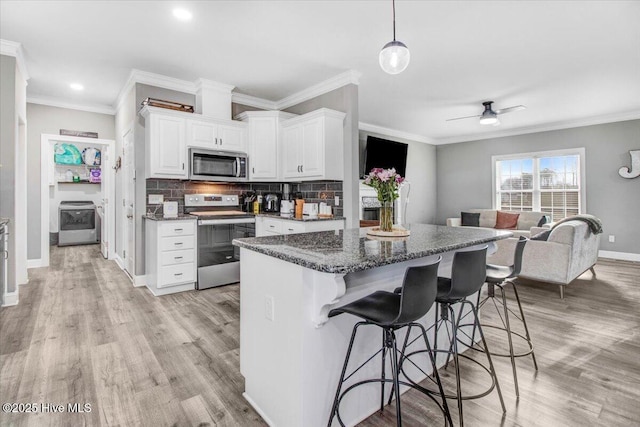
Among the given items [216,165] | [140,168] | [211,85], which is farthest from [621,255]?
[140,168]

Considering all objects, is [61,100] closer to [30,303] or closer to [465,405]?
[30,303]

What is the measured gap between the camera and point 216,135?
4.32 meters

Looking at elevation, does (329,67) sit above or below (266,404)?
above

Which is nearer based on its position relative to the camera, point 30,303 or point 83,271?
point 30,303

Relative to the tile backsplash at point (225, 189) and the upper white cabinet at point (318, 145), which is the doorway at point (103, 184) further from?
the upper white cabinet at point (318, 145)

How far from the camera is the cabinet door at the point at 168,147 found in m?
3.89

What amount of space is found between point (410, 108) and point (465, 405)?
4.90m

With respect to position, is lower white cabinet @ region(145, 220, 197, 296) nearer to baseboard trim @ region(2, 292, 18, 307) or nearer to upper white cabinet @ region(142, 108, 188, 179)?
upper white cabinet @ region(142, 108, 188, 179)

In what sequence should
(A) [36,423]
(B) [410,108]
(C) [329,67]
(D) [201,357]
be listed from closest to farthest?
(A) [36,423]
(D) [201,357]
(C) [329,67]
(B) [410,108]

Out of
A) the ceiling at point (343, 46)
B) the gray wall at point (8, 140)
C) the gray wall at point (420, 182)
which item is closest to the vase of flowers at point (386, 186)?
the ceiling at point (343, 46)

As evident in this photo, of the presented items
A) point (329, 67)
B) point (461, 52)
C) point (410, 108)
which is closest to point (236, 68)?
point (329, 67)

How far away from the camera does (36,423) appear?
Result: 1.66 m

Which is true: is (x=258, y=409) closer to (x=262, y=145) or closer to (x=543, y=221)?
(x=262, y=145)

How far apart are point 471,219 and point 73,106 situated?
308 inches
